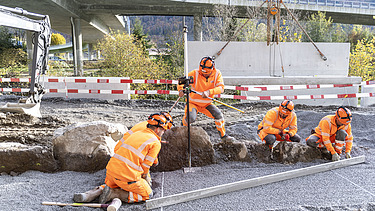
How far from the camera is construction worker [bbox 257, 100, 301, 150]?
5.62 m

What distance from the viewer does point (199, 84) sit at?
18.5ft

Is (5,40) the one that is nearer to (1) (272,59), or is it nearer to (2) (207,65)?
(1) (272,59)

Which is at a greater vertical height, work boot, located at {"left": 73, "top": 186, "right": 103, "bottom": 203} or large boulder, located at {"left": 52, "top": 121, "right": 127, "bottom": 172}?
large boulder, located at {"left": 52, "top": 121, "right": 127, "bottom": 172}

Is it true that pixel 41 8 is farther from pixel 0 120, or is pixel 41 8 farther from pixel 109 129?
pixel 109 129

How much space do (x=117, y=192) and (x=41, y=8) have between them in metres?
20.5

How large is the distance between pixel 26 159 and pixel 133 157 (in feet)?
7.34

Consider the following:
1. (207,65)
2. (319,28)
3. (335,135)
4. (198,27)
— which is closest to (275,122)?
(335,135)

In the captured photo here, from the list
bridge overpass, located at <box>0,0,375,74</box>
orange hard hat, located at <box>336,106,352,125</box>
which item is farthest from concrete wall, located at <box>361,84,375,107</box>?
bridge overpass, located at <box>0,0,375,74</box>

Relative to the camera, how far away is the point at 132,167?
3840 millimetres

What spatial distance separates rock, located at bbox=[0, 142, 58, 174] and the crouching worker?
1.57m

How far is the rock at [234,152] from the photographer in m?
5.56

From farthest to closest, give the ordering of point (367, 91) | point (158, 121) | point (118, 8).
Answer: point (118, 8) → point (367, 91) → point (158, 121)

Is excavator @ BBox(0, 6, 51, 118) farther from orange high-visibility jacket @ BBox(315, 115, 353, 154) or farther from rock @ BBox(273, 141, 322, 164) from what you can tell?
orange high-visibility jacket @ BBox(315, 115, 353, 154)

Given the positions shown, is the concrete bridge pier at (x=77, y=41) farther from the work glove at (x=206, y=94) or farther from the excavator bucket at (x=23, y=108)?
the work glove at (x=206, y=94)
